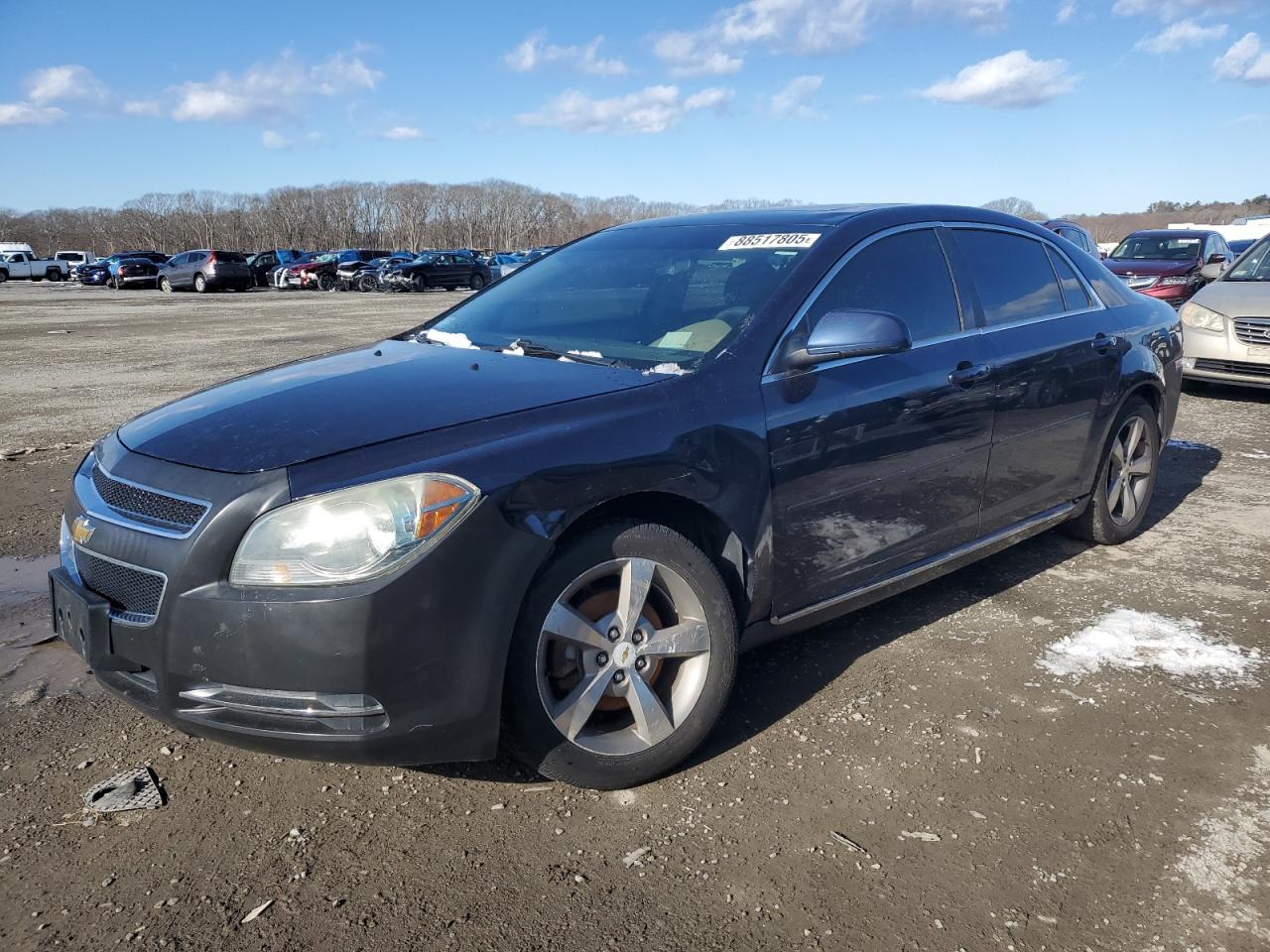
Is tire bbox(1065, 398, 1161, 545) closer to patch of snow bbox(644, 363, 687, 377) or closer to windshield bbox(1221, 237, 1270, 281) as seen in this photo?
patch of snow bbox(644, 363, 687, 377)

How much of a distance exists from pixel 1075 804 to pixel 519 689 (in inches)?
62.2

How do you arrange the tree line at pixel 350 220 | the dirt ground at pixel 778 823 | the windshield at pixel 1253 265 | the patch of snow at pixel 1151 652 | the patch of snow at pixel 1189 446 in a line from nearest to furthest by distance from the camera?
the dirt ground at pixel 778 823
the patch of snow at pixel 1151 652
the patch of snow at pixel 1189 446
the windshield at pixel 1253 265
the tree line at pixel 350 220

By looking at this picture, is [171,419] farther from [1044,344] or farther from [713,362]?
[1044,344]

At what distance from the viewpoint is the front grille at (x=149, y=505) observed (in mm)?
2471

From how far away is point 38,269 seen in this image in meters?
56.7

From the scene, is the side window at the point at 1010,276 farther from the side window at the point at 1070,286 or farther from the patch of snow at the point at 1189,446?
the patch of snow at the point at 1189,446

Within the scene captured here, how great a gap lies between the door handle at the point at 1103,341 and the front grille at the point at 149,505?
150 inches

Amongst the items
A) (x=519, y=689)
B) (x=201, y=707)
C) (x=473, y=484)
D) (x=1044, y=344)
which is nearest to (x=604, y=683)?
(x=519, y=689)

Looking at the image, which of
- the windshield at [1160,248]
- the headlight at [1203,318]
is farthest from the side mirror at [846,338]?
the windshield at [1160,248]

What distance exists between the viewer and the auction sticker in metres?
3.54

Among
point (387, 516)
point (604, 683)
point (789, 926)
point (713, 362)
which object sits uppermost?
point (713, 362)

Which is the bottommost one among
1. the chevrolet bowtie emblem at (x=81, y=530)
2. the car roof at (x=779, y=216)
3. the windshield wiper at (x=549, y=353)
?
the chevrolet bowtie emblem at (x=81, y=530)

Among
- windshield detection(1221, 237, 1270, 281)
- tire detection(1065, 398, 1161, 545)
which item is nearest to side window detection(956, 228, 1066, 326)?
tire detection(1065, 398, 1161, 545)

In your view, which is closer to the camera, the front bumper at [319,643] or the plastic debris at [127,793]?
the front bumper at [319,643]
